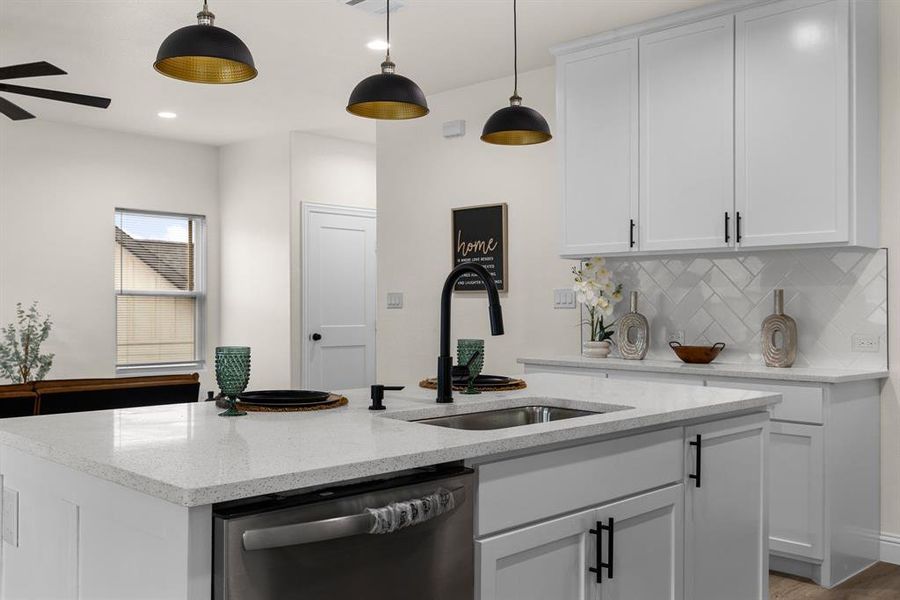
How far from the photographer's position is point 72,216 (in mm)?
6656

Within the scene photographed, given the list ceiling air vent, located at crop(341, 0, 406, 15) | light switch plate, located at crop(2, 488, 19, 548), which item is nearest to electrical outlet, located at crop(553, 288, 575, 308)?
ceiling air vent, located at crop(341, 0, 406, 15)

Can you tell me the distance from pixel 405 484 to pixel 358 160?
20.3 feet

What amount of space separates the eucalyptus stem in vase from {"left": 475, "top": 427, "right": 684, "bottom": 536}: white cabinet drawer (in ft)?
7.43

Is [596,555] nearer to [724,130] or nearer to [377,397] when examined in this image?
[377,397]

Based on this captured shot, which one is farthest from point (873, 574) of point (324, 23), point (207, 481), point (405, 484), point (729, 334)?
point (324, 23)

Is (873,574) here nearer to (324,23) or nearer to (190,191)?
(324,23)

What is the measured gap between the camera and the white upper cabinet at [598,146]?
4191mm

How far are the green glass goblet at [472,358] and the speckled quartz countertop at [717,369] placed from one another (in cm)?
159

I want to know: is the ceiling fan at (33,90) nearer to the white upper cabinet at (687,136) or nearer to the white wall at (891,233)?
the white upper cabinet at (687,136)

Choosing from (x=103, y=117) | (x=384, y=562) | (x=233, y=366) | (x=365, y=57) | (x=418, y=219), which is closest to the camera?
(x=384, y=562)

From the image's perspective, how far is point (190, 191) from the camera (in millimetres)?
7422

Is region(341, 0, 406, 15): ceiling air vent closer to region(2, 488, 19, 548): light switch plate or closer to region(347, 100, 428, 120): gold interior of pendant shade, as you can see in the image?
region(347, 100, 428, 120): gold interior of pendant shade

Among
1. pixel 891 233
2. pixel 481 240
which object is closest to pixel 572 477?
pixel 891 233

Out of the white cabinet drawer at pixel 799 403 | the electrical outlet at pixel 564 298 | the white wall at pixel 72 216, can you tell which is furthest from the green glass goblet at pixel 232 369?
the white wall at pixel 72 216
